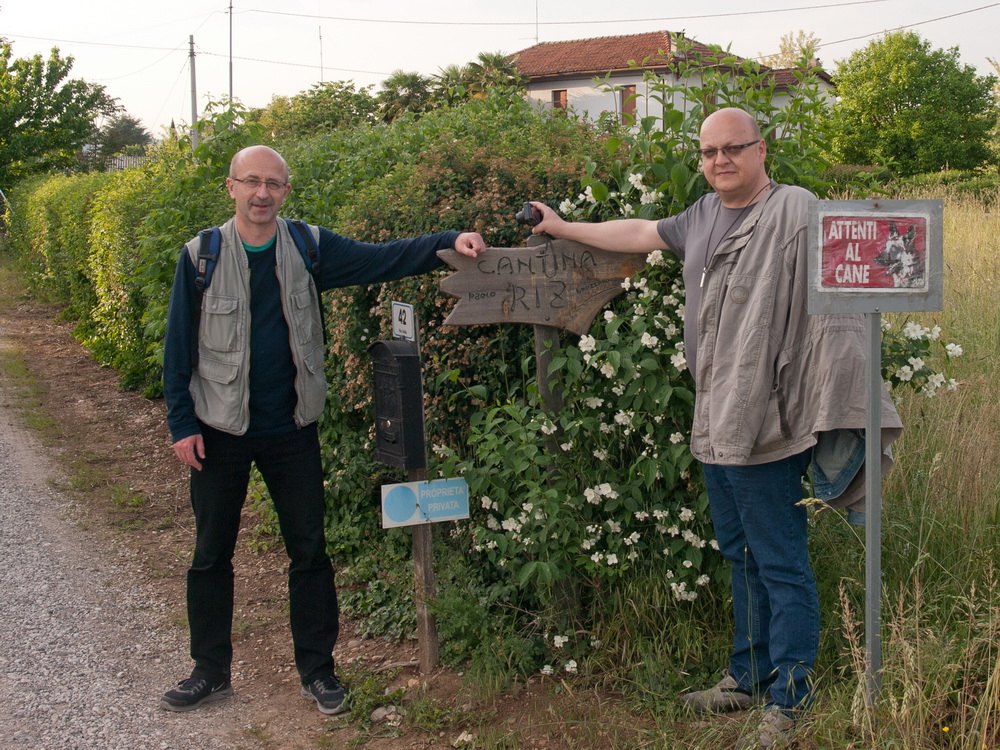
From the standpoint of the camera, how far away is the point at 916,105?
37.5 m

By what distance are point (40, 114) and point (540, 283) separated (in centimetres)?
3754

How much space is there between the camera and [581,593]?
4070 millimetres

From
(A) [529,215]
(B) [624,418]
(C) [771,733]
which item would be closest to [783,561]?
(C) [771,733]

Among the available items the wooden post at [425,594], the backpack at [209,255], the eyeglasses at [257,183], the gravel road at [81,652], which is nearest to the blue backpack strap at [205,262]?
the backpack at [209,255]

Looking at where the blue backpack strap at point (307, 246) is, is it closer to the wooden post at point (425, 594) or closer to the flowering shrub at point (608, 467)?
the wooden post at point (425, 594)

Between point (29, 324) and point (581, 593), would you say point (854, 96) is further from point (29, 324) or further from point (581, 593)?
point (581, 593)

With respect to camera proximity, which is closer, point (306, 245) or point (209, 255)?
point (209, 255)

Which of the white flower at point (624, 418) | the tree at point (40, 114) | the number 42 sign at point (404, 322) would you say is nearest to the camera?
the white flower at point (624, 418)

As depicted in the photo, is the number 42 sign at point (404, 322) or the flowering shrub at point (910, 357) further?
the number 42 sign at point (404, 322)

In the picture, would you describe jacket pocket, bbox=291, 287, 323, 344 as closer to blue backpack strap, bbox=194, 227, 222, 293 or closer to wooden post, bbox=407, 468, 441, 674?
blue backpack strap, bbox=194, 227, 222, 293

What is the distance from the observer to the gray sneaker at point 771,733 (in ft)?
10.0

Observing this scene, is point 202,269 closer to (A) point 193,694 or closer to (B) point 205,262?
(B) point 205,262

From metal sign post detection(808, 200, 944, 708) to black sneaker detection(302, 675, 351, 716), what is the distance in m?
2.28

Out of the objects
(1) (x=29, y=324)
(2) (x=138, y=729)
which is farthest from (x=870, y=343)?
(1) (x=29, y=324)
